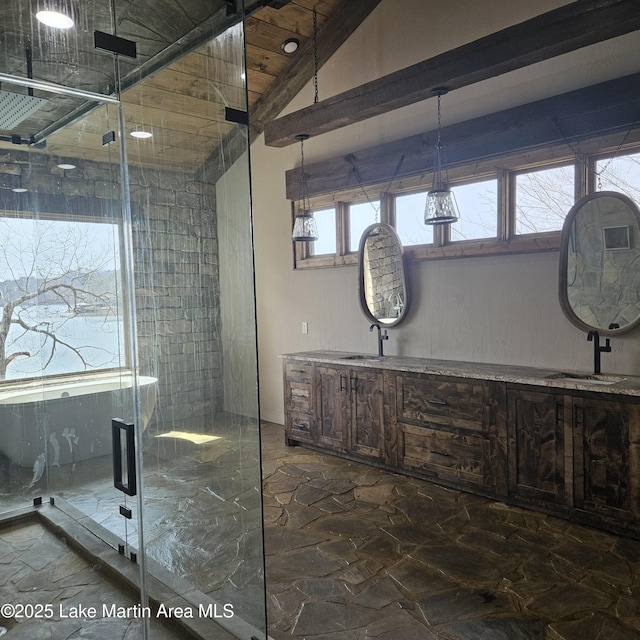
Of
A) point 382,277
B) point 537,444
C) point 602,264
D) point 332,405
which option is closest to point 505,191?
point 602,264

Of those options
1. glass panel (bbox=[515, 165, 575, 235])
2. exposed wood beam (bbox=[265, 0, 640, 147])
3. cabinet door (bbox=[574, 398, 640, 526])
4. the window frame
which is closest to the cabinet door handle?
cabinet door (bbox=[574, 398, 640, 526])

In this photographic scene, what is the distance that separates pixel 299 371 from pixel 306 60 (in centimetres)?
296

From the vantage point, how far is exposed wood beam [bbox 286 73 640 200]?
131 inches

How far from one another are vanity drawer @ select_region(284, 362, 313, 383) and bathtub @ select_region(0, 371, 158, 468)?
2703mm

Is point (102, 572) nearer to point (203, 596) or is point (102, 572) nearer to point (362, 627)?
point (203, 596)

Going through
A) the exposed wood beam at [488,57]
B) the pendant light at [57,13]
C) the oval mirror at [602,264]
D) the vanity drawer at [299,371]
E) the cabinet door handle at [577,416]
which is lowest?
the cabinet door handle at [577,416]

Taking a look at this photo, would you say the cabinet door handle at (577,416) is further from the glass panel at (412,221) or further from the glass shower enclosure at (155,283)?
the glass shower enclosure at (155,283)

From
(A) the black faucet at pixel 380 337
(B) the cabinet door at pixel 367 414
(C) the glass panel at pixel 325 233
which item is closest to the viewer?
(B) the cabinet door at pixel 367 414

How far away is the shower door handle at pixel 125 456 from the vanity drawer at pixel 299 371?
2867mm

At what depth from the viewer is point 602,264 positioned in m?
3.48

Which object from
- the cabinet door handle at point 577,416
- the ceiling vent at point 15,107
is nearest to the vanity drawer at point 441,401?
the cabinet door handle at point 577,416

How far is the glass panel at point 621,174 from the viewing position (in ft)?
10.9

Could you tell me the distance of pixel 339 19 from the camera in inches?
191

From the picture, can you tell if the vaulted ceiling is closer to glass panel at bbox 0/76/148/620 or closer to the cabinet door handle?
glass panel at bbox 0/76/148/620
